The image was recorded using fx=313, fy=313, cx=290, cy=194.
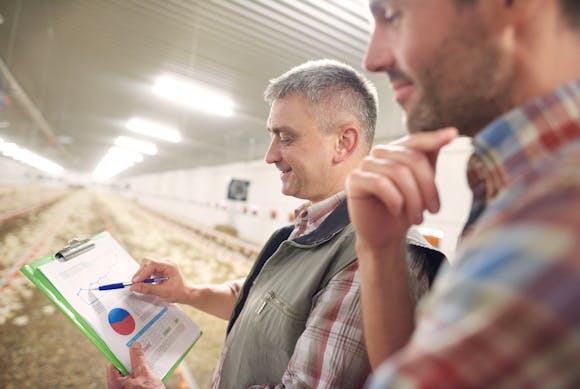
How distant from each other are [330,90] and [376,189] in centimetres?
108

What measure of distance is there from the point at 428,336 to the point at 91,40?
761cm

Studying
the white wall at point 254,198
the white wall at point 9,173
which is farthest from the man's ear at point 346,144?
the white wall at point 9,173

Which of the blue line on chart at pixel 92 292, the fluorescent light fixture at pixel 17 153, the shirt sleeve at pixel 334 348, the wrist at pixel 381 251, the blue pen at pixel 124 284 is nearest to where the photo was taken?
the wrist at pixel 381 251

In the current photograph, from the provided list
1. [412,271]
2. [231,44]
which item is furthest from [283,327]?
[231,44]

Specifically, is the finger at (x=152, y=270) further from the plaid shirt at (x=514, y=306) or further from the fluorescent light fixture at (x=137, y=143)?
the fluorescent light fixture at (x=137, y=143)

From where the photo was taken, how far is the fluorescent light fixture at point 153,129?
1230cm

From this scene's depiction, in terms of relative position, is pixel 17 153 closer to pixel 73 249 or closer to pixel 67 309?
pixel 73 249

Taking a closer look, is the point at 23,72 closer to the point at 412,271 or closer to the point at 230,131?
the point at 230,131

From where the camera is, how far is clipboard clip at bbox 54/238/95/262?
5.07 ft

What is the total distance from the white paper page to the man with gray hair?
96 millimetres

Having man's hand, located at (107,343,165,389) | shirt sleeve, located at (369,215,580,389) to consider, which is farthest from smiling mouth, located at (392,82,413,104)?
man's hand, located at (107,343,165,389)

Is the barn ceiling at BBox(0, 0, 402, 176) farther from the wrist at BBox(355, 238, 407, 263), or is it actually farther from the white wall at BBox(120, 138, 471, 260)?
the wrist at BBox(355, 238, 407, 263)

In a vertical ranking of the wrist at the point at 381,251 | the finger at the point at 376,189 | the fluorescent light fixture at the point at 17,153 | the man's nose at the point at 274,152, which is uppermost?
the fluorescent light fixture at the point at 17,153

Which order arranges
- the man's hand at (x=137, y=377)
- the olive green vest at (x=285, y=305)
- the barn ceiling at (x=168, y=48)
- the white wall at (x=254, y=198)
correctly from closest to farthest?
1. the olive green vest at (x=285, y=305)
2. the man's hand at (x=137, y=377)
3. the barn ceiling at (x=168, y=48)
4. the white wall at (x=254, y=198)
